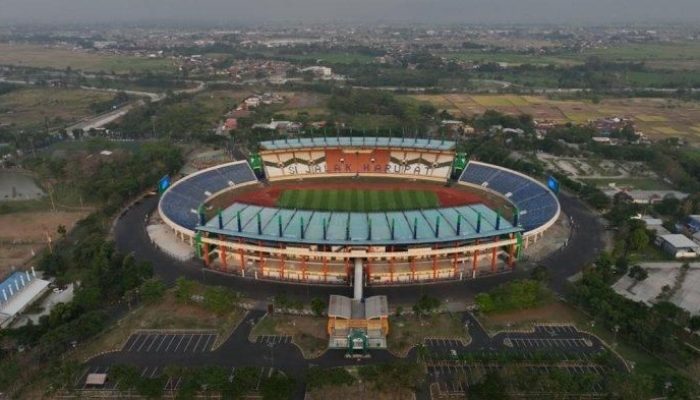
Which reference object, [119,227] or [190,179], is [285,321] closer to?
[119,227]

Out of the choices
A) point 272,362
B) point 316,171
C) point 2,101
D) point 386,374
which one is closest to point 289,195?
point 316,171

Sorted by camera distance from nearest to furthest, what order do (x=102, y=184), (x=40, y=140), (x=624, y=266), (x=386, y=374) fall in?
(x=386, y=374)
(x=624, y=266)
(x=102, y=184)
(x=40, y=140)

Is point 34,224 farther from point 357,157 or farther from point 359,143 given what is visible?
point 359,143

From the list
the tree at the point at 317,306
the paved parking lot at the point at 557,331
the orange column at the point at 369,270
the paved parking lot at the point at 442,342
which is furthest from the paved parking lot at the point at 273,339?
the paved parking lot at the point at 557,331

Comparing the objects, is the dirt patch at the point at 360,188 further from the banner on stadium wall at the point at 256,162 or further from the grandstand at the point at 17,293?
the grandstand at the point at 17,293

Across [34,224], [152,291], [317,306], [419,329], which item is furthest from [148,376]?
[34,224]
